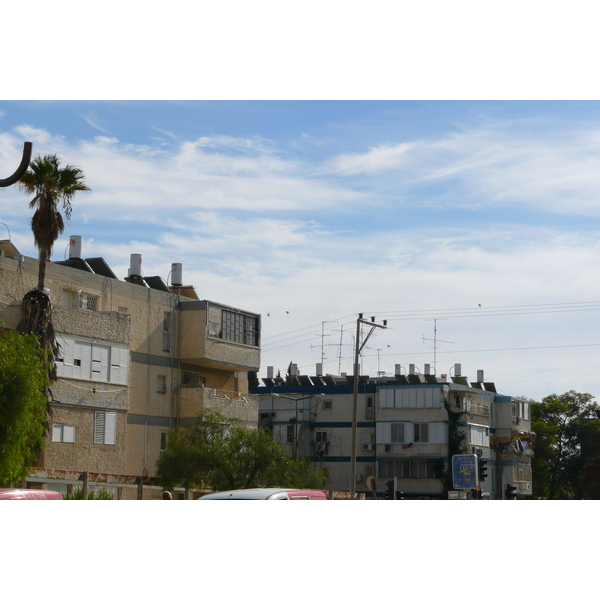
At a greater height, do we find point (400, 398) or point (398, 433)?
point (400, 398)

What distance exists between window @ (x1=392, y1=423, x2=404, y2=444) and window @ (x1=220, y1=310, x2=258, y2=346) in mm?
22965

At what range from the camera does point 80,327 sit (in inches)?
1708

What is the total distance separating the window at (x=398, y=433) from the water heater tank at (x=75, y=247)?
34228mm

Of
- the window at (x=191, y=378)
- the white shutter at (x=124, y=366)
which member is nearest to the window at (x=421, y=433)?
the window at (x=191, y=378)

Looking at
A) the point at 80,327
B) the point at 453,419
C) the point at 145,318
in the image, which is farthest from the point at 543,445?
the point at 80,327

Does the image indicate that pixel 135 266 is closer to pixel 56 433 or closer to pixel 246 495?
pixel 56 433

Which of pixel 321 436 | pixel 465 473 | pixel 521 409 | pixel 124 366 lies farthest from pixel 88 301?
pixel 521 409

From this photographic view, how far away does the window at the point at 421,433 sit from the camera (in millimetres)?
76625

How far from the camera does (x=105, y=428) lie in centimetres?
4422

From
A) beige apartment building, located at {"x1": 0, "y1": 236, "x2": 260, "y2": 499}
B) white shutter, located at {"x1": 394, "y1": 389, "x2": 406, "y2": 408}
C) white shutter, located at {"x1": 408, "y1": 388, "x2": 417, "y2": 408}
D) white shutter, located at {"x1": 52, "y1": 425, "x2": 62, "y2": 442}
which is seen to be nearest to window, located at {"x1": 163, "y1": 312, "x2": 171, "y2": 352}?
beige apartment building, located at {"x1": 0, "y1": 236, "x2": 260, "y2": 499}

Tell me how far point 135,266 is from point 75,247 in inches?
179

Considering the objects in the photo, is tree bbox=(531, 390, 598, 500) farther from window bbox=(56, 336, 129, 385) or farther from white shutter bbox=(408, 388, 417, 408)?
window bbox=(56, 336, 129, 385)

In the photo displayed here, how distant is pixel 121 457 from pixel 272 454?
28.6 feet

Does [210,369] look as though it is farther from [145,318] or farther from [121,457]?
[121,457]
